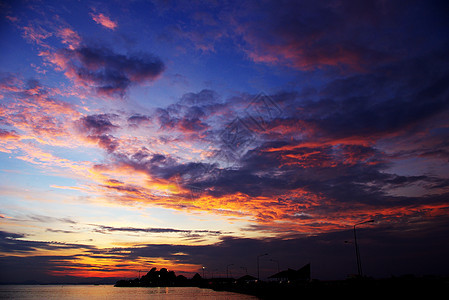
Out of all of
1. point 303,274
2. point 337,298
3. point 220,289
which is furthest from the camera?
point 220,289

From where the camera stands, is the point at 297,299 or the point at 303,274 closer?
the point at 297,299

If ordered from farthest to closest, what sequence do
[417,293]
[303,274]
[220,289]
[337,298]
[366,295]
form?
[220,289] → [303,274] → [337,298] → [366,295] → [417,293]

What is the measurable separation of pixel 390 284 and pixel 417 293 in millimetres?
6597

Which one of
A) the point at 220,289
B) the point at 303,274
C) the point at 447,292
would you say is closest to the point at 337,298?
the point at 447,292

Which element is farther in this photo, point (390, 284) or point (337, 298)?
point (337, 298)

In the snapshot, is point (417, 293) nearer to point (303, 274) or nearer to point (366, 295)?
point (366, 295)

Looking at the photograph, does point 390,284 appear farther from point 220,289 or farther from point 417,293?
point 220,289

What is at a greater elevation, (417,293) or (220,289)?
(417,293)

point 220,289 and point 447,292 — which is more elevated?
point 447,292

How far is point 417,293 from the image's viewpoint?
156 feet

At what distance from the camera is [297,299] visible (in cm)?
7438

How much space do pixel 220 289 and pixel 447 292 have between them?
157 m

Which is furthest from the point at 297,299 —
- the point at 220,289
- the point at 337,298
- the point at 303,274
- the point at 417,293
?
the point at 220,289

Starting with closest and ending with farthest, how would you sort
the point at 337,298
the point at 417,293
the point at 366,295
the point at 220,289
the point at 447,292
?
the point at 447,292 → the point at 417,293 → the point at 366,295 → the point at 337,298 → the point at 220,289
